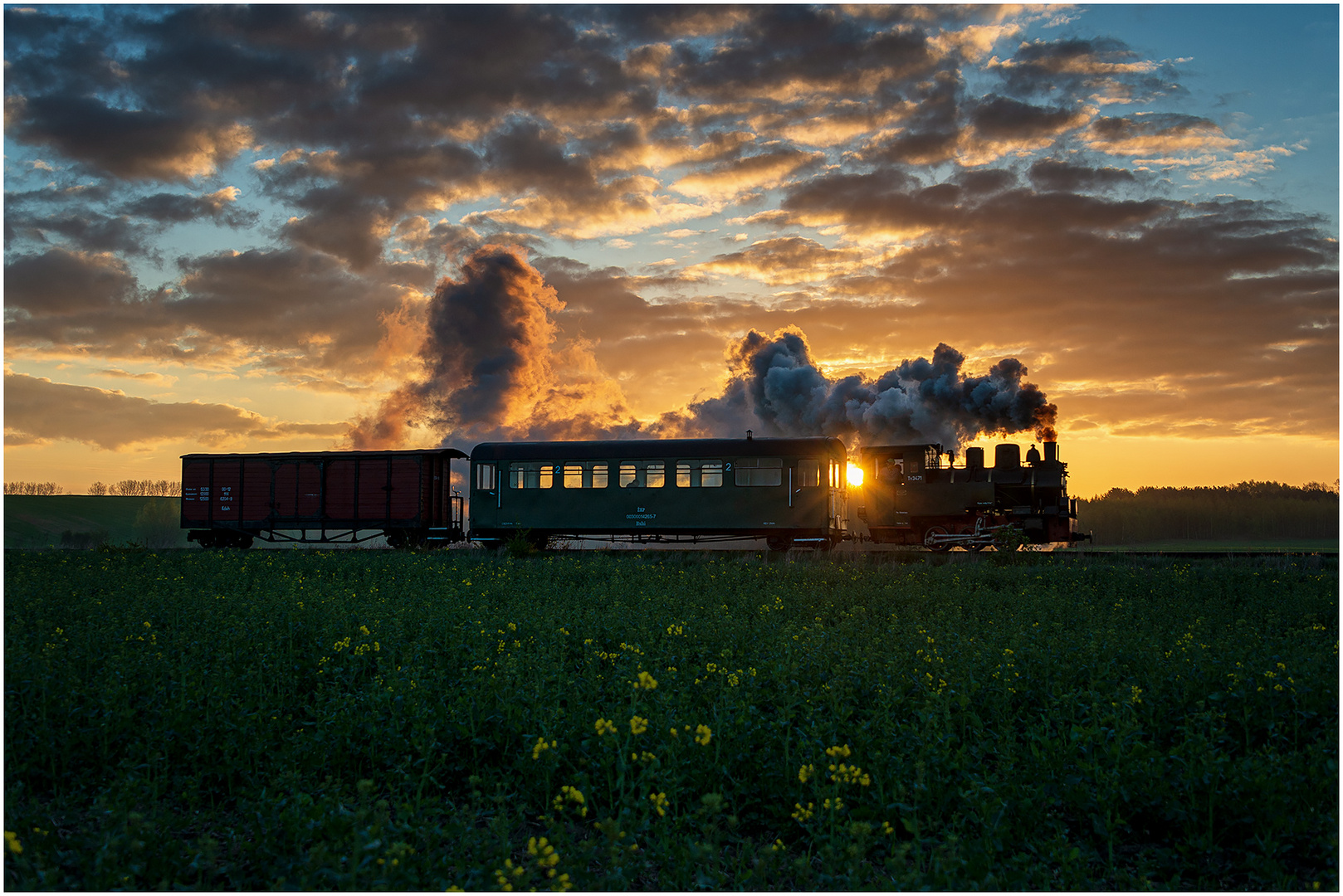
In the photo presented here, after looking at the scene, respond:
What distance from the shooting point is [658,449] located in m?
24.6

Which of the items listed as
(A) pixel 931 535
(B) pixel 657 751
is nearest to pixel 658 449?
(A) pixel 931 535

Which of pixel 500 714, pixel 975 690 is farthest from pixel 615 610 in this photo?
pixel 975 690

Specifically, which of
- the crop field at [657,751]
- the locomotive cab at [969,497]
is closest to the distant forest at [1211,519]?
the locomotive cab at [969,497]

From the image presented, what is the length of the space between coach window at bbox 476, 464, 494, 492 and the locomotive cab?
12541mm

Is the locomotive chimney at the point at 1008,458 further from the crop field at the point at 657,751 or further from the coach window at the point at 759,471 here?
the crop field at the point at 657,751

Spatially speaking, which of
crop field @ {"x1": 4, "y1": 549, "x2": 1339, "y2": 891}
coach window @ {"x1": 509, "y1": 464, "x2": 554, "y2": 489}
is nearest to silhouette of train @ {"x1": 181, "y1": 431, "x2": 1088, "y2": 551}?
coach window @ {"x1": 509, "y1": 464, "x2": 554, "y2": 489}

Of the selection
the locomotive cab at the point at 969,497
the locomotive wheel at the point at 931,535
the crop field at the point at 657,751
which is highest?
the locomotive cab at the point at 969,497

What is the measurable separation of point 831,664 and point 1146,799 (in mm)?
2925

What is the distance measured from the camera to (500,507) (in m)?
25.3

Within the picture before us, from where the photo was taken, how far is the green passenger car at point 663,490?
24156 mm

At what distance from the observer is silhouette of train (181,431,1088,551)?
79.8ft

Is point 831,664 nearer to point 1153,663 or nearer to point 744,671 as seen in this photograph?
point 744,671

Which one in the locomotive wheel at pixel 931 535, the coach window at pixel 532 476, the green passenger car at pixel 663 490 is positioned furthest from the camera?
the locomotive wheel at pixel 931 535

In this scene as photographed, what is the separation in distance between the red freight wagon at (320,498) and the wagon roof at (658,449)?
287 centimetres
